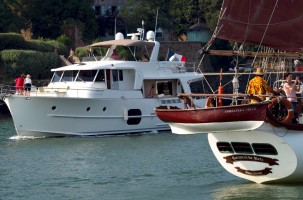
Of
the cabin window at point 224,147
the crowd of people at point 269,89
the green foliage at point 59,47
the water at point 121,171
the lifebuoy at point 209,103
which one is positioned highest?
the crowd of people at point 269,89

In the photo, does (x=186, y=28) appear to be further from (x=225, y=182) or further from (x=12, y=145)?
(x=225, y=182)

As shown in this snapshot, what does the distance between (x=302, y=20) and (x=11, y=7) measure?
46.4m

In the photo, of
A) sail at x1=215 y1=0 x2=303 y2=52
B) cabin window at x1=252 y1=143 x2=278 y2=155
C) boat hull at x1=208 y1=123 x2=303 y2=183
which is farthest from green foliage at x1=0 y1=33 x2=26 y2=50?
cabin window at x1=252 y1=143 x2=278 y2=155

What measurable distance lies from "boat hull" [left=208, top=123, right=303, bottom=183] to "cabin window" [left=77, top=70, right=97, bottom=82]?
15.8 metres

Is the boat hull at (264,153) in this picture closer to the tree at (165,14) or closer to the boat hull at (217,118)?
the boat hull at (217,118)

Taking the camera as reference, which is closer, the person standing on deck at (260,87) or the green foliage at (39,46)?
the person standing on deck at (260,87)

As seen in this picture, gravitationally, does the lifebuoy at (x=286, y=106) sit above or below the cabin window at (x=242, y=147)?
above

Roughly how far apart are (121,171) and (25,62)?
105 ft

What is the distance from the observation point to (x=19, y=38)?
60469mm

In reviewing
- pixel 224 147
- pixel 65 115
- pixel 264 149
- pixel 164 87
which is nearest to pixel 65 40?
pixel 164 87

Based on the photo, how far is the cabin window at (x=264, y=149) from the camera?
21688 millimetres

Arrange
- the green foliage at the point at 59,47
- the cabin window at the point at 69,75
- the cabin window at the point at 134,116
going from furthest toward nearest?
1. the green foliage at the point at 59,47
2. the cabin window at the point at 134,116
3. the cabin window at the point at 69,75

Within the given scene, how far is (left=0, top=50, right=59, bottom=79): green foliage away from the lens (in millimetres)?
58156

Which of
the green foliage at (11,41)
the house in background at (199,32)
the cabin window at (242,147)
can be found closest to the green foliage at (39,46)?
the green foliage at (11,41)
